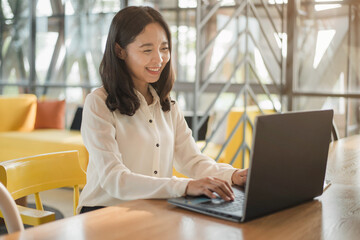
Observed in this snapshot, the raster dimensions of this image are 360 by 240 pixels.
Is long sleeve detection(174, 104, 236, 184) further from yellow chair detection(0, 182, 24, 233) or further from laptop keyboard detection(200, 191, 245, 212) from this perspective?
yellow chair detection(0, 182, 24, 233)

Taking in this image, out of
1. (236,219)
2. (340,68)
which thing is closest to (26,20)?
(340,68)

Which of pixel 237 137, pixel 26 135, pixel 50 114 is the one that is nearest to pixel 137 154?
pixel 237 137

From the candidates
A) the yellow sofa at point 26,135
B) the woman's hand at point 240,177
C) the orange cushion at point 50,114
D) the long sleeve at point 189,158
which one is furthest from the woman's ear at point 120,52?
the orange cushion at point 50,114

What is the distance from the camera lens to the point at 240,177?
61.6 inches

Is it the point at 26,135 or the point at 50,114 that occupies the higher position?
the point at 50,114

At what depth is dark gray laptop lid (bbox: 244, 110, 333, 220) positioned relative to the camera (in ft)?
3.69

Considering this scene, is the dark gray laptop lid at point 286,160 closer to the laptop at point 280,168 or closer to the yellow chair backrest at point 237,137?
the laptop at point 280,168

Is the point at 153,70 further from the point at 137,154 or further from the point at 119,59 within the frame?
the point at 137,154

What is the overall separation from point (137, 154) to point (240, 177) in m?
0.37

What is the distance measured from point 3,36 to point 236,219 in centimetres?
617

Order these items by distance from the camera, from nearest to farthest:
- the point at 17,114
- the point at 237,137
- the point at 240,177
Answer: the point at 240,177 < the point at 237,137 < the point at 17,114

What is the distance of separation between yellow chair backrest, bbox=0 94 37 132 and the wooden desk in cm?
469

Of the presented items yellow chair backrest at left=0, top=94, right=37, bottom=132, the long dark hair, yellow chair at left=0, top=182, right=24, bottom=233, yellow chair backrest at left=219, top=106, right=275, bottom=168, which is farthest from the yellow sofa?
yellow chair at left=0, top=182, right=24, bottom=233

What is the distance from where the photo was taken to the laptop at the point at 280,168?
A: 1.13 meters
